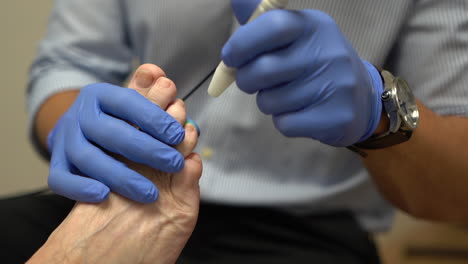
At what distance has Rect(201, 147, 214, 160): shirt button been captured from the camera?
0.82 m

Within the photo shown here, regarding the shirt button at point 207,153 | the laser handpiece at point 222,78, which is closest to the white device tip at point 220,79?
the laser handpiece at point 222,78

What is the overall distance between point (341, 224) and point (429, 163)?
0.24m

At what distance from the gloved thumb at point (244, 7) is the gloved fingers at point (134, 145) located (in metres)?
0.19

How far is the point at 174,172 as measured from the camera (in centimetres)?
56

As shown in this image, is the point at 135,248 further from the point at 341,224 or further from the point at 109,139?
the point at 341,224

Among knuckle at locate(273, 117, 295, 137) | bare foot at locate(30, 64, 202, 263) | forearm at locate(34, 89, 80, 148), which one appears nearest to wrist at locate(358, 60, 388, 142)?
knuckle at locate(273, 117, 295, 137)

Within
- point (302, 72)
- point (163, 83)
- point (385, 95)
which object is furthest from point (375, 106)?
point (163, 83)

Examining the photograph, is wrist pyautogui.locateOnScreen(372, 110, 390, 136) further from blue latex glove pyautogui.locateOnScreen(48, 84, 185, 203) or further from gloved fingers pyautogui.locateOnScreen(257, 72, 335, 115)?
blue latex glove pyautogui.locateOnScreen(48, 84, 185, 203)

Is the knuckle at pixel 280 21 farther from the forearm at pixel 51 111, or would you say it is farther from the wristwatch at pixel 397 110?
the forearm at pixel 51 111

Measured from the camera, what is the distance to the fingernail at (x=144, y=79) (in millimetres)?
608

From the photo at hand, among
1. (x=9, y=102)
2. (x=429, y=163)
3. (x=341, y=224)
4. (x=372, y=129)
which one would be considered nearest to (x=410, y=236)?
(x=341, y=224)

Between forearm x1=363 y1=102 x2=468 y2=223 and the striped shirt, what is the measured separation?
2.2 inches

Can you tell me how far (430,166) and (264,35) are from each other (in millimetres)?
382

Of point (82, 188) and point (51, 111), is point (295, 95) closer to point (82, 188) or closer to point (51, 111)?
point (82, 188)
